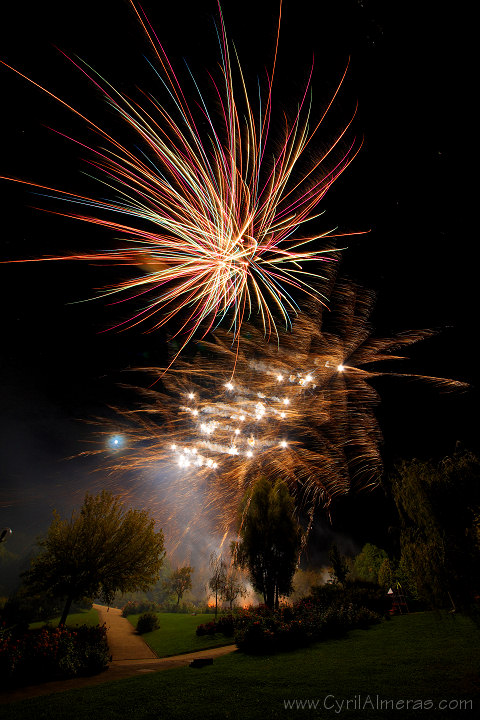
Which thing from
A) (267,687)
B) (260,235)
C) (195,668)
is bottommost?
(195,668)

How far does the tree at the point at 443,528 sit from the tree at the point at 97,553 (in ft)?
48.4

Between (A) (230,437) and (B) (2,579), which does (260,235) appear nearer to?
(A) (230,437)

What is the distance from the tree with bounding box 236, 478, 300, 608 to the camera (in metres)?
19.6

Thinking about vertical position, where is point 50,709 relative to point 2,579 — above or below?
above

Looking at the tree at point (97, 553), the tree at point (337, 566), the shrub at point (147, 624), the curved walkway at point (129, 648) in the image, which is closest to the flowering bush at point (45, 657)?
the tree at point (97, 553)

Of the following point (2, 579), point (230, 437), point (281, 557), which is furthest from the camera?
point (2, 579)

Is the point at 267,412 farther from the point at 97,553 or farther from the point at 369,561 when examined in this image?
the point at 369,561

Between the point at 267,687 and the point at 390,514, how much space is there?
38.2ft

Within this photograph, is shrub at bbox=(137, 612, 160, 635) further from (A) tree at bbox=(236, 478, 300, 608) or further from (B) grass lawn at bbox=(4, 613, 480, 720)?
(B) grass lawn at bbox=(4, 613, 480, 720)

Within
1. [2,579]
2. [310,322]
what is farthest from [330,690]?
[2,579]

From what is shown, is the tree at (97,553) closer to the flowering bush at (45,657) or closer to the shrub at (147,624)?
the flowering bush at (45,657)

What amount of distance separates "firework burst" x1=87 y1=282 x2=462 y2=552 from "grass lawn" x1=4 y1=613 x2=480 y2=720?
5438 mm

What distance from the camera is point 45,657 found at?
9945 millimetres

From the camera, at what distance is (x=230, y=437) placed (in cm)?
1313
